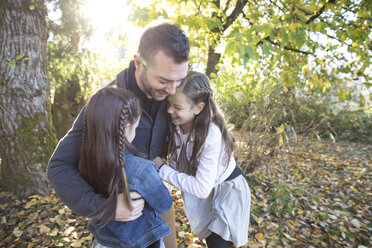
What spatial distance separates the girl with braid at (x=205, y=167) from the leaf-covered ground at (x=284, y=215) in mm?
1125

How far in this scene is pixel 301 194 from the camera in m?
4.06

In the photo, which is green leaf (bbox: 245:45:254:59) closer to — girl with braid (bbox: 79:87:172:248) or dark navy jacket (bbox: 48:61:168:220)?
dark navy jacket (bbox: 48:61:168:220)

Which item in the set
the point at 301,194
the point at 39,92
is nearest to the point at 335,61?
the point at 301,194

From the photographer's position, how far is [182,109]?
157 cm

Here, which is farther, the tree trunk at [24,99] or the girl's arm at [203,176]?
the tree trunk at [24,99]

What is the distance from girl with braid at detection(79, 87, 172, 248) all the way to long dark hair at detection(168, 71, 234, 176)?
444mm

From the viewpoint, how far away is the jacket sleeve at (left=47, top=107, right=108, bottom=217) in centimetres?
114

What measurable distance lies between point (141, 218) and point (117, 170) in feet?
1.18

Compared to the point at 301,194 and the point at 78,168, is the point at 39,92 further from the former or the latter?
the point at 301,194

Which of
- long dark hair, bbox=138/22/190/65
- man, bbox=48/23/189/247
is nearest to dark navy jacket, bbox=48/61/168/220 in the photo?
man, bbox=48/23/189/247

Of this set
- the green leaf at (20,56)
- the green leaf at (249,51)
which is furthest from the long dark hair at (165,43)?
the green leaf at (20,56)

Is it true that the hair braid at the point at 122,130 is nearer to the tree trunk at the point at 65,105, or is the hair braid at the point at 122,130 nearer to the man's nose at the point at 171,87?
the man's nose at the point at 171,87

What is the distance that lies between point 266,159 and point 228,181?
2379 millimetres

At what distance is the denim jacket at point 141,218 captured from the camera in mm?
1155
